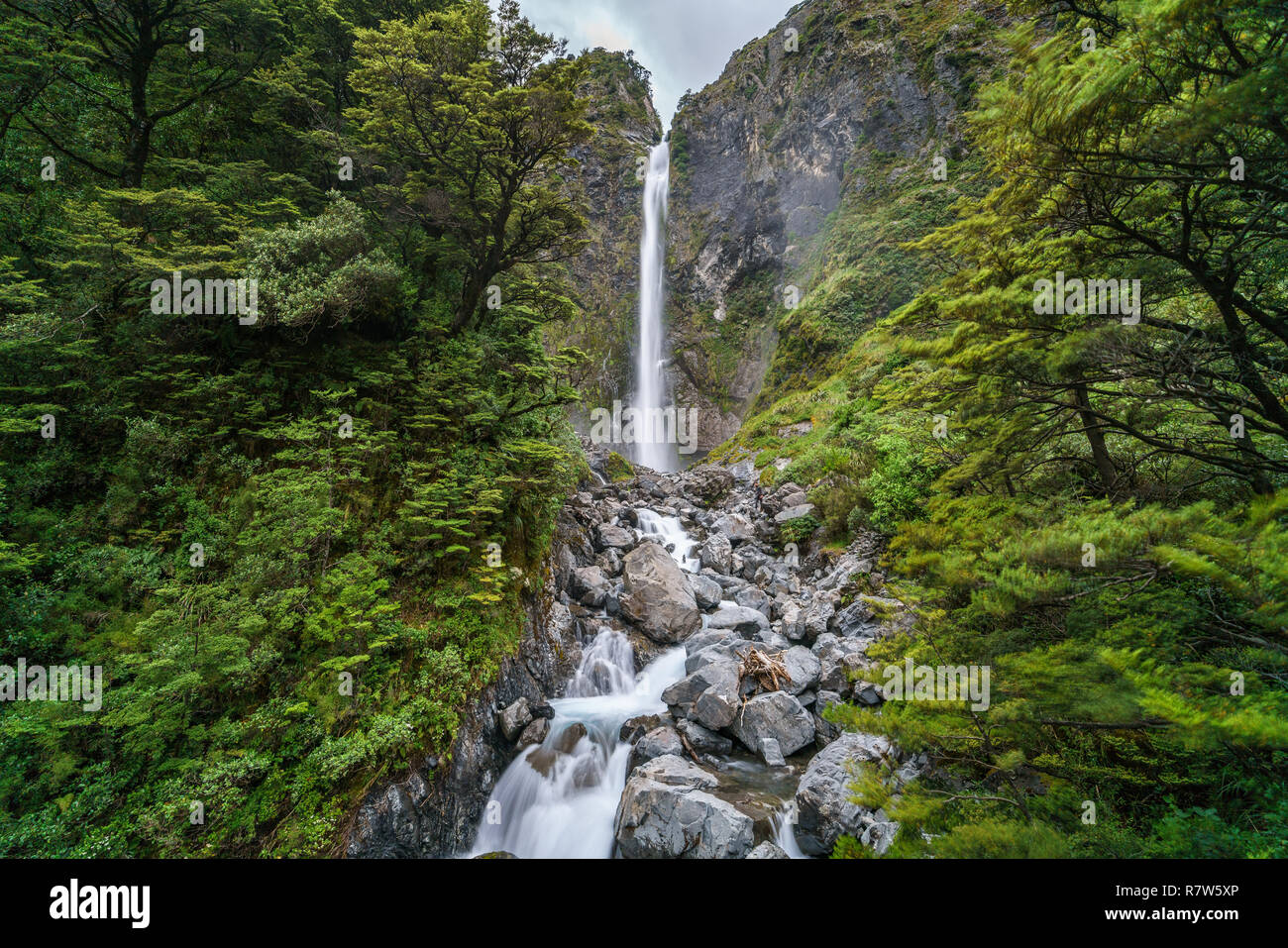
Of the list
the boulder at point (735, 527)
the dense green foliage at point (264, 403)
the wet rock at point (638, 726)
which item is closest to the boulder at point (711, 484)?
the boulder at point (735, 527)

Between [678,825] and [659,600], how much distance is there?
6054 millimetres

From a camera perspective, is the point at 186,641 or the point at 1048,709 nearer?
the point at 1048,709

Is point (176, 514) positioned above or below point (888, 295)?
below

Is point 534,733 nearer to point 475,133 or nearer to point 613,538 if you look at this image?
point 613,538

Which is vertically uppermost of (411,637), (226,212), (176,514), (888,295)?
(888,295)

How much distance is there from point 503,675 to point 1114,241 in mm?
9920

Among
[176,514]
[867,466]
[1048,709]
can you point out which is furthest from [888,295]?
[176,514]

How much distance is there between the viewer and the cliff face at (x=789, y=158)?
32500mm

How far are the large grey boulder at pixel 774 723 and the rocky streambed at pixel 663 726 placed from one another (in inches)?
1.0

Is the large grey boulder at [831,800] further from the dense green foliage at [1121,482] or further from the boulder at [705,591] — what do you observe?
the boulder at [705,591]

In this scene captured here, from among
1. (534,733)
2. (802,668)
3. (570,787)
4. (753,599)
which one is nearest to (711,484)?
(753,599)

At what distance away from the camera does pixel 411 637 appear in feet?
22.5

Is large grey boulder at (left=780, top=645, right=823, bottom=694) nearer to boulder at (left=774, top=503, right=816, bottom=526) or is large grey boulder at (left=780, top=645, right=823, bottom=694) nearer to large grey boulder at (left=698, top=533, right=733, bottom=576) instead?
large grey boulder at (left=698, top=533, right=733, bottom=576)
